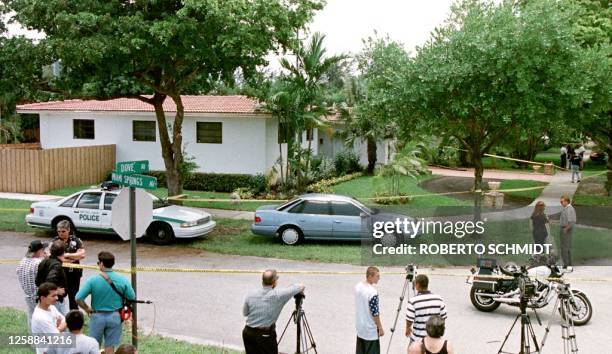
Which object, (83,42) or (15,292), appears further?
(83,42)

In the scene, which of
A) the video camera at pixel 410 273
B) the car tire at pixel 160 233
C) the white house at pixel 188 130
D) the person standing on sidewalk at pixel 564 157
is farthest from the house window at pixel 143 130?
the person standing on sidewalk at pixel 564 157

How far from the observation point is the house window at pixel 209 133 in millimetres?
28234

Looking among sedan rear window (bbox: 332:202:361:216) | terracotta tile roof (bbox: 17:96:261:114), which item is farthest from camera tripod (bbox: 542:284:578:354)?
terracotta tile roof (bbox: 17:96:261:114)

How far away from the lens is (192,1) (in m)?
16.7

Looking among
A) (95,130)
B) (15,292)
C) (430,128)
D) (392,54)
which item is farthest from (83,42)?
(95,130)

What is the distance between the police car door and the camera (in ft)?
57.1

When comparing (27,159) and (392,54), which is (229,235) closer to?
(392,54)

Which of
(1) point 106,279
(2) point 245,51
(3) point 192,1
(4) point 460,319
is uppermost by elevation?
(3) point 192,1

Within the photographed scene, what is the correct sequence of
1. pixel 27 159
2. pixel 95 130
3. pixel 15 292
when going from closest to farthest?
pixel 15 292 → pixel 27 159 → pixel 95 130

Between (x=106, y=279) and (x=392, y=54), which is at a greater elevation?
(x=392, y=54)

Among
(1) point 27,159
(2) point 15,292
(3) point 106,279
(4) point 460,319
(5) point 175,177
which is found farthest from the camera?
(1) point 27,159

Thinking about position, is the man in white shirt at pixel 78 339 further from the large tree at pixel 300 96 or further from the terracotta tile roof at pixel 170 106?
the terracotta tile roof at pixel 170 106

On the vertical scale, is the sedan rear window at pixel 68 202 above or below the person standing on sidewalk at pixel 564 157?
below

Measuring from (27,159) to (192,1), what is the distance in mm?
12675
